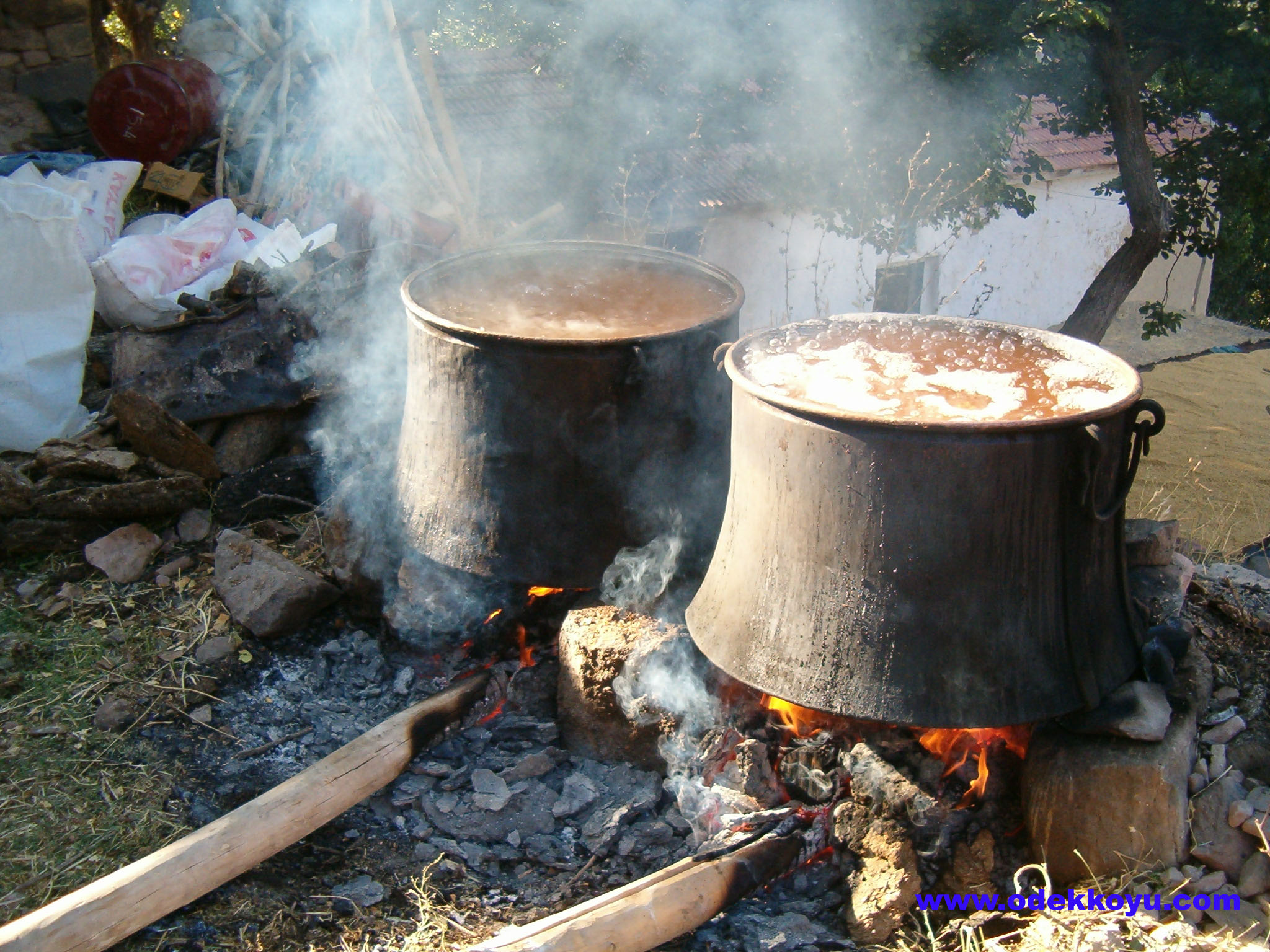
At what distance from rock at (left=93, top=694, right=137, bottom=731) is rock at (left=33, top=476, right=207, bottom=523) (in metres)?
1.38

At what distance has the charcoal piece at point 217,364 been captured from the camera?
5.72 metres

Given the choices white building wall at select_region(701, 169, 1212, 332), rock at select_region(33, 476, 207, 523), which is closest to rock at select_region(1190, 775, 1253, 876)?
rock at select_region(33, 476, 207, 523)

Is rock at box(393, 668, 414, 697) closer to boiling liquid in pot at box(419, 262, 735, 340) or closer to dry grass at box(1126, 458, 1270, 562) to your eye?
boiling liquid in pot at box(419, 262, 735, 340)

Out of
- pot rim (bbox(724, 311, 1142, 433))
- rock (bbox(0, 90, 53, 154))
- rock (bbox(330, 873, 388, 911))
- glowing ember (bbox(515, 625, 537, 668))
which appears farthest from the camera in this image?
rock (bbox(0, 90, 53, 154))

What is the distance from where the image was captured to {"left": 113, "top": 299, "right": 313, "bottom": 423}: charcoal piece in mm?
5723

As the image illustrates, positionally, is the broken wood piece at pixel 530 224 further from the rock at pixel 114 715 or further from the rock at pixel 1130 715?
the rock at pixel 1130 715

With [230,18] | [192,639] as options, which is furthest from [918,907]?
[230,18]

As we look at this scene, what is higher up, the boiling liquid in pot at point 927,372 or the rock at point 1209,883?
the boiling liquid in pot at point 927,372

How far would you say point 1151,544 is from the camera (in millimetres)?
3818

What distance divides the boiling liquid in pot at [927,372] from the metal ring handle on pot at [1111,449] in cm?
7

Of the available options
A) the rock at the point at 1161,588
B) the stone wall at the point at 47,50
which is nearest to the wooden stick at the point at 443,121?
the stone wall at the point at 47,50

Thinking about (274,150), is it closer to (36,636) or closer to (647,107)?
(647,107)

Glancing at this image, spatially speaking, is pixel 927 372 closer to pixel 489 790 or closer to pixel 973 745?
pixel 973 745

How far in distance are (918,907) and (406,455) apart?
265 centimetres
